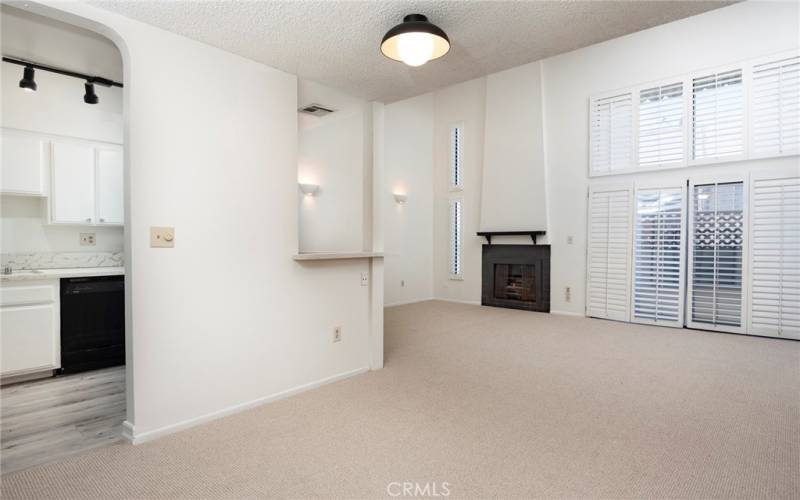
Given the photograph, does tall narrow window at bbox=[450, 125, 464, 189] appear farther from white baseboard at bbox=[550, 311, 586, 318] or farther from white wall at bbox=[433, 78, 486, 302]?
white baseboard at bbox=[550, 311, 586, 318]

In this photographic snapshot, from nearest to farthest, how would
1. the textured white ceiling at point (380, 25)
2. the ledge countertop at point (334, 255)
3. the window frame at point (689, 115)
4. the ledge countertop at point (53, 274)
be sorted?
the textured white ceiling at point (380, 25)
the ledge countertop at point (334, 255)
the ledge countertop at point (53, 274)
the window frame at point (689, 115)

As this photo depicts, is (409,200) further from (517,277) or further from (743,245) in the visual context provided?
(743,245)

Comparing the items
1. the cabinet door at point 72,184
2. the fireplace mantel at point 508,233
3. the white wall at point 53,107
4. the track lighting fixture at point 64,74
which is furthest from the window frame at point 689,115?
the cabinet door at point 72,184

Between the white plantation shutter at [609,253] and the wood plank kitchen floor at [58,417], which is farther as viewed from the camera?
the white plantation shutter at [609,253]

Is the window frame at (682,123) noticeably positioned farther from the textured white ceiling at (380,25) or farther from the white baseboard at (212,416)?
the white baseboard at (212,416)

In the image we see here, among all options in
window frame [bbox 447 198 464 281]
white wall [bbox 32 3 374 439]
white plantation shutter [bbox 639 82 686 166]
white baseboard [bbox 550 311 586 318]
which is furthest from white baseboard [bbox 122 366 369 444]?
white plantation shutter [bbox 639 82 686 166]

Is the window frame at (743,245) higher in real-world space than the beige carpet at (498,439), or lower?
higher

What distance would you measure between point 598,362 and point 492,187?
12.4 ft

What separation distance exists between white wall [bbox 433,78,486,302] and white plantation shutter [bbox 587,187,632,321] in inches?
75.1

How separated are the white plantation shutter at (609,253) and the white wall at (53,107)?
5953 mm

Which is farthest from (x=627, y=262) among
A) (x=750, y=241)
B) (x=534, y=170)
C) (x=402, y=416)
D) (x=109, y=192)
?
(x=109, y=192)

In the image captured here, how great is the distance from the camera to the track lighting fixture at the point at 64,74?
11.0ft

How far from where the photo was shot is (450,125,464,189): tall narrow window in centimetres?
762

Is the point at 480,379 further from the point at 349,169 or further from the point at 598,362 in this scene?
the point at 349,169
